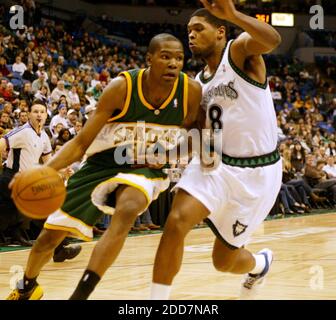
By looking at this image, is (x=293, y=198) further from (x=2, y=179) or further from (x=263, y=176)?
(x=263, y=176)

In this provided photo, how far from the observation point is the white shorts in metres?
3.98

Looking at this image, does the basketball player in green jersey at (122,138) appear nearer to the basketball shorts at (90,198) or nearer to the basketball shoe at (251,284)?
the basketball shorts at (90,198)

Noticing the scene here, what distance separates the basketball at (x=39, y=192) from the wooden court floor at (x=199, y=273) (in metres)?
1.34

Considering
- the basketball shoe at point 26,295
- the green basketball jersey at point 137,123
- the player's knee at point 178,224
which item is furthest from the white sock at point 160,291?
the basketball shoe at point 26,295

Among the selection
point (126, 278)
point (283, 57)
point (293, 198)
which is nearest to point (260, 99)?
point (126, 278)

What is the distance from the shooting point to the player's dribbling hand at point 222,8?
3590 millimetres

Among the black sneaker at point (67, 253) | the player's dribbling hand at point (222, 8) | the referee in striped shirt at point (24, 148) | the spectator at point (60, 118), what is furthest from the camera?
the spectator at point (60, 118)

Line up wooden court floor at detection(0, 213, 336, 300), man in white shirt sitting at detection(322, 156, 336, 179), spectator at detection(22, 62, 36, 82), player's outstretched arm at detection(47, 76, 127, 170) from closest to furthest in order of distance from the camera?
player's outstretched arm at detection(47, 76, 127, 170) → wooden court floor at detection(0, 213, 336, 300) → spectator at detection(22, 62, 36, 82) → man in white shirt sitting at detection(322, 156, 336, 179)

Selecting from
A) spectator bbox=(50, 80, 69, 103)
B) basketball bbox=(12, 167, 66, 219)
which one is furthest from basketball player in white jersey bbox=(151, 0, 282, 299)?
spectator bbox=(50, 80, 69, 103)

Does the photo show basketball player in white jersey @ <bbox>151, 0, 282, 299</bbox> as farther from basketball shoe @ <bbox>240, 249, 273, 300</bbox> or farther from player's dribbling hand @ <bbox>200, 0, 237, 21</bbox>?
basketball shoe @ <bbox>240, 249, 273, 300</bbox>

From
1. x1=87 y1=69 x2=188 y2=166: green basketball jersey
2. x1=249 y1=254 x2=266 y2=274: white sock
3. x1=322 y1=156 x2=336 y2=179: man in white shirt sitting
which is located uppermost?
x1=87 y1=69 x2=188 y2=166: green basketball jersey

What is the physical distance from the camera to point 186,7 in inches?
1059

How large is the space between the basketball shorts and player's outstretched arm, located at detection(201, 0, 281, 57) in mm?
948

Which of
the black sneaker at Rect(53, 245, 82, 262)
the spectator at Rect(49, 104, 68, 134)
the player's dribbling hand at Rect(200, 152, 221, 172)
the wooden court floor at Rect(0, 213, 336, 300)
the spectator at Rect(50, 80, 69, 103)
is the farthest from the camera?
the spectator at Rect(50, 80, 69, 103)
